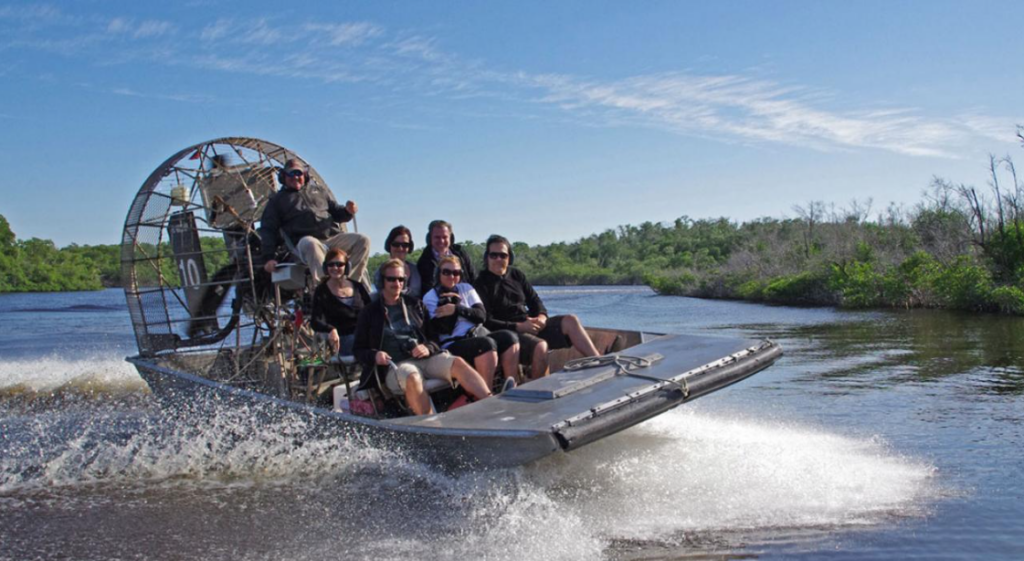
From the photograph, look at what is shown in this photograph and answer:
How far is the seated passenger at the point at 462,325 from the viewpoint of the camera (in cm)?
670

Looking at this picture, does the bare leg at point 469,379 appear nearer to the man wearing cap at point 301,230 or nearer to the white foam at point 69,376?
the man wearing cap at point 301,230

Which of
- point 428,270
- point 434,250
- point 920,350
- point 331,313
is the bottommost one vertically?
point 920,350

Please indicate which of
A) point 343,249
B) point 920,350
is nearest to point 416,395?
point 343,249

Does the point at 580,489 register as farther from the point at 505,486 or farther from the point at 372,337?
the point at 372,337

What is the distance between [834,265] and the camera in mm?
34875

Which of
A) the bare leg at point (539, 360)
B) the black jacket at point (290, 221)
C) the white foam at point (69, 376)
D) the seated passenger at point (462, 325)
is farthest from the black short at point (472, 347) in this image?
the white foam at point (69, 376)

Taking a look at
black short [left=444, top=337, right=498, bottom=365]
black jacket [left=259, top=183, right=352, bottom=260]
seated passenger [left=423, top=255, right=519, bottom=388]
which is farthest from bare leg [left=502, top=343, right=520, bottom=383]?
black jacket [left=259, top=183, right=352, bottom=260]

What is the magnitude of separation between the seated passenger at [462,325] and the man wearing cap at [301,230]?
1546mm

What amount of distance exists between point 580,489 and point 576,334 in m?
1.53

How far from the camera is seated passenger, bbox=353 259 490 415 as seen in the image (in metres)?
6.38

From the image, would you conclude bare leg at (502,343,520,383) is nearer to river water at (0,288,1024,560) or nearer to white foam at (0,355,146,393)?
river water at (0,288,1024,560)

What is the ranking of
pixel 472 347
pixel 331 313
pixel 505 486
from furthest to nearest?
pixel 331 313 < pixel 472 347 < pixel 505 486

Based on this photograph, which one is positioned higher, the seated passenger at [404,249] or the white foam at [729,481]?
the seated passenger at [404,249]

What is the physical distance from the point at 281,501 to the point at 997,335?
52.4 ft
